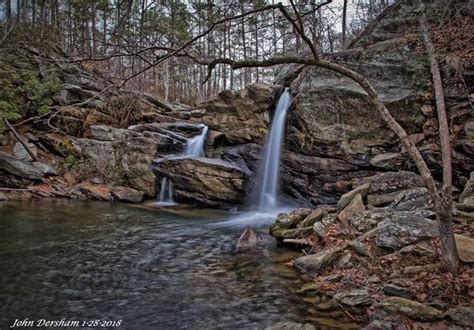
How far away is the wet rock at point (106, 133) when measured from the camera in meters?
15.9

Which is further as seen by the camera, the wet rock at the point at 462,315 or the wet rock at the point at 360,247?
the wet rock at the point at 360,247

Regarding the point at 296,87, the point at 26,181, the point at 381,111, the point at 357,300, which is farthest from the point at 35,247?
the point at 296,87

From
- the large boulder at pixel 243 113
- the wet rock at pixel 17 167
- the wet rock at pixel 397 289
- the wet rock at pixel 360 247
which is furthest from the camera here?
the wet rock at pixel 17 167

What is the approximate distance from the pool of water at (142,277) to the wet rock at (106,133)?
23.0ft

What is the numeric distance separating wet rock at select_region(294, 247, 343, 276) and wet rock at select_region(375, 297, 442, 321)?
5.00 feet

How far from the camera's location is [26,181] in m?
13.7

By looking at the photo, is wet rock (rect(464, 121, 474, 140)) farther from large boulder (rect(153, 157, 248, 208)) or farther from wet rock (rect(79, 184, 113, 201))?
wet rock (rect(79, 184, 113, 201))

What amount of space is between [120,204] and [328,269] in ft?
30.8

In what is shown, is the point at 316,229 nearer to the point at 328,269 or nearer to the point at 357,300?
the point at 328,269

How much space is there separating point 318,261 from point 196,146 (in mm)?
9943

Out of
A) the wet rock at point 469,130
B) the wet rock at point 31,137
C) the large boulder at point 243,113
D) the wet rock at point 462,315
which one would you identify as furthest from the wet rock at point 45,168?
the wet rock at point 469,130

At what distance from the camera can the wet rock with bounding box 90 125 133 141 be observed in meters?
15.9

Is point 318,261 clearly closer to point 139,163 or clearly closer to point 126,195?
point 126,195

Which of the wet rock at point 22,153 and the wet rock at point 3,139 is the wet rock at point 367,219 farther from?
the wet rock at point 3,139
